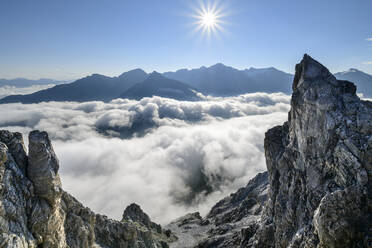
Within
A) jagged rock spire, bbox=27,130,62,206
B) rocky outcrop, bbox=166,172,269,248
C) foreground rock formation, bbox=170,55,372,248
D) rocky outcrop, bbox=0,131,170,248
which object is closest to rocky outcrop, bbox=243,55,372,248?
foreground rock formation, bbox=170,55,372,248

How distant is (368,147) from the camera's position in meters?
26.8

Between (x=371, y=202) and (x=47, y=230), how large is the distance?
4208 cm

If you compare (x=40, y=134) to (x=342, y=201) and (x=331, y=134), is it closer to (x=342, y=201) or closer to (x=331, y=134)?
(x=342, y=201)

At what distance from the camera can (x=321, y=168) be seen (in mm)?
35562

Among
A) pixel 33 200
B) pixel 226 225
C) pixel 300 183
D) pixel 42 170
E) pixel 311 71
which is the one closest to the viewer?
pixel 33 200

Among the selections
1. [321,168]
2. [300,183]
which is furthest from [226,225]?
[321,168]

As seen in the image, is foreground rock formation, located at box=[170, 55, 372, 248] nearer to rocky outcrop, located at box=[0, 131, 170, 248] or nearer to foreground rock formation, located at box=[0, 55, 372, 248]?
foreground rock formation, located at box=[0, 55, 372, 248]

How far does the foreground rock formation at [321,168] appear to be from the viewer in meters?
22.6

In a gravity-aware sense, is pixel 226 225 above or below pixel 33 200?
below

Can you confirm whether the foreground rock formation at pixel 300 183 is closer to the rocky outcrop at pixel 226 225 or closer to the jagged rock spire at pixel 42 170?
the jagged rock spire at pixel 42 170

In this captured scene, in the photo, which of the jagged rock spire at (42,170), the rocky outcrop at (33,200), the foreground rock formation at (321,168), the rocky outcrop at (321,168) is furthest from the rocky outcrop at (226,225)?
the jagged rock spire at (42,170)

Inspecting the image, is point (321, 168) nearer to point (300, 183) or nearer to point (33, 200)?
point (300, 183)

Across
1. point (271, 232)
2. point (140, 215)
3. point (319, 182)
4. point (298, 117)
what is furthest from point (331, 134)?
point (140, 215)

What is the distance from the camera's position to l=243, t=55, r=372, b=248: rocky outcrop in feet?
74.0
